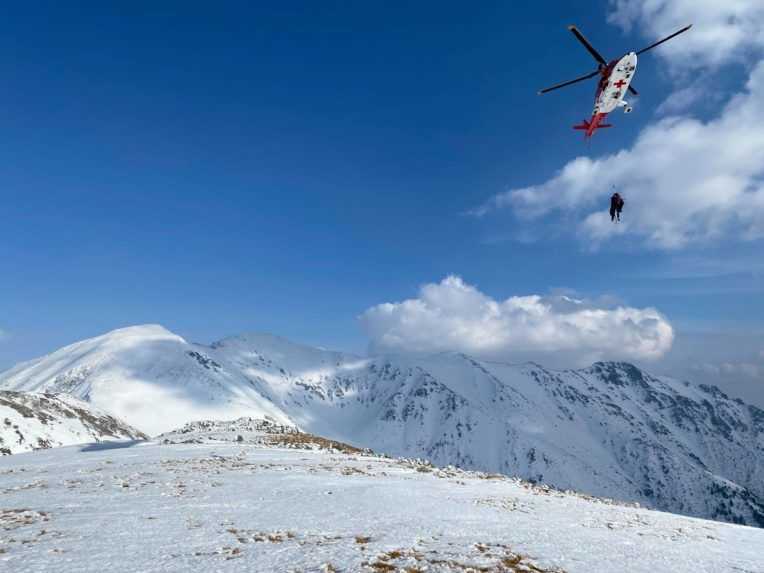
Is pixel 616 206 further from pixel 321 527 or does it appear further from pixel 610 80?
pixel 321 527

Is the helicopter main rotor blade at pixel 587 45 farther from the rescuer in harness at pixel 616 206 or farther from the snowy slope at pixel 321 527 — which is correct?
the snowy slope at pixel 321 527

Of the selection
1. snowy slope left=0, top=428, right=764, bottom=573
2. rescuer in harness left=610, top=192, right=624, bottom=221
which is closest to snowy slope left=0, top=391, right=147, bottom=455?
snowy slope left=0, top=428, right=764, bottom=573

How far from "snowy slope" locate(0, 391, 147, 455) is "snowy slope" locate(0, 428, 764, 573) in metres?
42.8

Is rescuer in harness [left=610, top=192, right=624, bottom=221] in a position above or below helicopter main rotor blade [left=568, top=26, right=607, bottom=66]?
below

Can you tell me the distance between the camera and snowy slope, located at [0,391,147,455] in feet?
215

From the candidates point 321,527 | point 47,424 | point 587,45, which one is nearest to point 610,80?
point 587,45

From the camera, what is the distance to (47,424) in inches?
2928

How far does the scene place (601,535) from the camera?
18.8m

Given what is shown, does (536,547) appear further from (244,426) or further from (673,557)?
(244,426)

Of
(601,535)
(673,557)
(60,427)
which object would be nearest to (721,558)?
(673,557)

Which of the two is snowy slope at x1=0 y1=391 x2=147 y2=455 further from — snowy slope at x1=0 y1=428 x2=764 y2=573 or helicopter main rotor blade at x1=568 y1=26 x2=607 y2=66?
helicopter main rotor blade at x1=568 y1=26 x2=607 y2=66

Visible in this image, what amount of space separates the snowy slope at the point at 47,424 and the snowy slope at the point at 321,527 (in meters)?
42.8

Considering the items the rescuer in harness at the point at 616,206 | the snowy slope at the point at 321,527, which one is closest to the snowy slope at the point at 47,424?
the snowy slope at the point at 321,527

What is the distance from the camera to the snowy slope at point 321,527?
13797 millimetres
